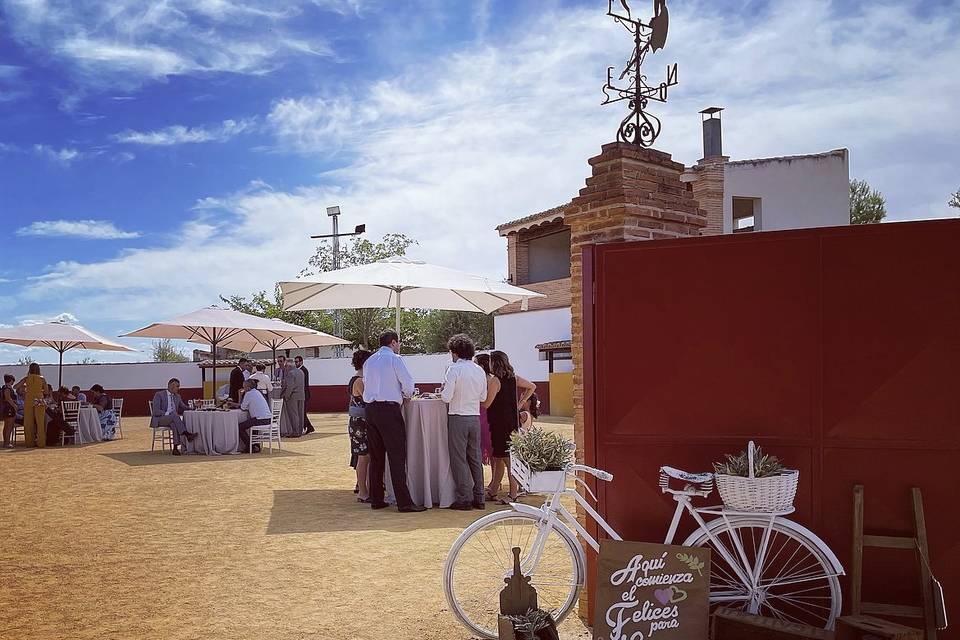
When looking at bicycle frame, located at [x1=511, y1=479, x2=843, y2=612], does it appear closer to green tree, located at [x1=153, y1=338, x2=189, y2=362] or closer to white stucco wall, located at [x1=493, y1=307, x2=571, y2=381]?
white stucco wall, located at [x1=493, y1=307, x2=571, y2=381]

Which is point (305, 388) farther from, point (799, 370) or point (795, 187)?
point (799, 370)

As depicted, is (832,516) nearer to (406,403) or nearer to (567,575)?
(567,575)

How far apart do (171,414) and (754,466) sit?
42.1ft

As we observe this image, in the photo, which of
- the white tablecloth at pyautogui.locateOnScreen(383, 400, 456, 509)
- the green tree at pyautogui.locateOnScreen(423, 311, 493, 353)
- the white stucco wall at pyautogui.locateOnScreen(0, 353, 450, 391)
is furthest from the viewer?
the green tree at pyautogui.locateOnScreen(423, 311, 493, 353)

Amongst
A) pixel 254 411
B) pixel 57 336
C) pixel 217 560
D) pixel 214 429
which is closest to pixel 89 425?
pixel 57 336

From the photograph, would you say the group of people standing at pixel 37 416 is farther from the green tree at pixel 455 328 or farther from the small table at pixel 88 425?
the green tree at pixel 455 328

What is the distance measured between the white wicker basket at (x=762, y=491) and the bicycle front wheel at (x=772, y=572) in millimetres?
110

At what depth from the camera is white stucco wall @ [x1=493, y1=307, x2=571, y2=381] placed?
27178 mm

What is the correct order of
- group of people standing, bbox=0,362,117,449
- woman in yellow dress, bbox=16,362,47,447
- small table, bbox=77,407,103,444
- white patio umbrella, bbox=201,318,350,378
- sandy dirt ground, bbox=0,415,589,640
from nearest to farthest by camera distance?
sandy dirt ground, bbox=0,415,589,640, group of people standing, bbox=0,362,117,449, woman in yellow dress, bbox=16,362,47,447, small table, bbox=77,407,103,444, white patio umbrella, bbox=201,318,350,378

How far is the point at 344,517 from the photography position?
8.30m

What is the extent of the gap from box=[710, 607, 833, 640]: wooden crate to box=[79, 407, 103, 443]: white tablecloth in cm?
1718

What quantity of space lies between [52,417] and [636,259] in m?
16.1

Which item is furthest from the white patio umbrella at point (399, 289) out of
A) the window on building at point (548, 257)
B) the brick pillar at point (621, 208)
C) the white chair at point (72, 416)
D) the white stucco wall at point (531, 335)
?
the window on building at point (548, 257)

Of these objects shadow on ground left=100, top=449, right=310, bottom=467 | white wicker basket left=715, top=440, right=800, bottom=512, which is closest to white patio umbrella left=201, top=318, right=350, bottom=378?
shadow on ground left=100, top=449, right=310, bottom=467
